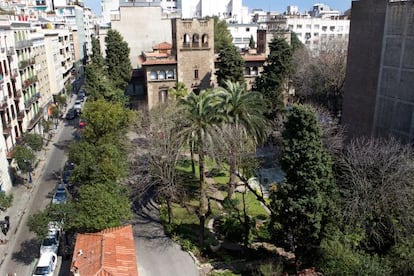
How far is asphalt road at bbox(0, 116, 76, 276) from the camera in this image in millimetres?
26281

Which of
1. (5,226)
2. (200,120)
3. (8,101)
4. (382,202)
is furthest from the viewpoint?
(8,101)

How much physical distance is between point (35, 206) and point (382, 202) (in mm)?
28029

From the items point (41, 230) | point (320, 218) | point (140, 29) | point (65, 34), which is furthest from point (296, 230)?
point (65, 34)

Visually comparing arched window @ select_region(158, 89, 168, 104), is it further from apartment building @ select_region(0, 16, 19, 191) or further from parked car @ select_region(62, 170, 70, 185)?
parked car @ select_region(62, 170, 70, 185)

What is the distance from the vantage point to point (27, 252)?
2761 centimetres

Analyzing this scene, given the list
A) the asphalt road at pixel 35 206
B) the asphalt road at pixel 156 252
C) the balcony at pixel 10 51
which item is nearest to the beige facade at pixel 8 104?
the balcony at pixel 10 51

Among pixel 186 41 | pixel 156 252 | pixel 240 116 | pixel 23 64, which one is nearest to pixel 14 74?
pixel 23 64

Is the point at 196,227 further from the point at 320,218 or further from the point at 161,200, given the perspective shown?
the point at 320,218

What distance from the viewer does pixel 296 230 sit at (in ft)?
72.8

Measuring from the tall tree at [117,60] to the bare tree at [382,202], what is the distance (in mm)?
42540

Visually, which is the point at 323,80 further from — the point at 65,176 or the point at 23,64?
the point at 23,64

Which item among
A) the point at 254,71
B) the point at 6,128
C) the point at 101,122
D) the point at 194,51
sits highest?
the point at 194,51

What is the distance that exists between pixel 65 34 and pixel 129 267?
72.4m

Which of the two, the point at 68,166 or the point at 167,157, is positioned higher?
the point at 167,157
